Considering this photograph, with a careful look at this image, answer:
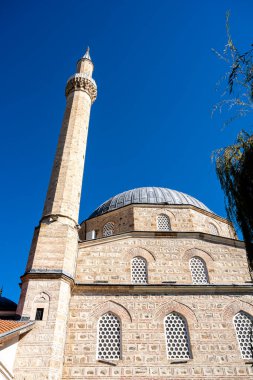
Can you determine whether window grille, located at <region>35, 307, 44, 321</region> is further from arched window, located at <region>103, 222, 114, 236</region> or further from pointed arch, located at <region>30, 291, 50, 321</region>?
arched window, located at <region>103, 222, 114, 236</region>

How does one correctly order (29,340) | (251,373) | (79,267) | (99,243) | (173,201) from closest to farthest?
(29,340), (251,373), (79,267), (99,243), (173,201)

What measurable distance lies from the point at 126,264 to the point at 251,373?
12.2 feet

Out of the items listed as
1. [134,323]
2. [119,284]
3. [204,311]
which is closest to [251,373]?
[204,311]

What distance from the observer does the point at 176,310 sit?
25.0 ft

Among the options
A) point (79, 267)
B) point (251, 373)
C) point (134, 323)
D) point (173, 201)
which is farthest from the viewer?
point (173, 201)

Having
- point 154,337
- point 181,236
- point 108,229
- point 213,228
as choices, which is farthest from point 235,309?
point 108,229

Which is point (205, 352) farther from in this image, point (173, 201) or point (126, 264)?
point (173, 201)

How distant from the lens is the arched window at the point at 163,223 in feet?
37.9

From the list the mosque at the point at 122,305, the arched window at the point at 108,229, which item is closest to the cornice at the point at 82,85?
the mosque at the point at 122,305

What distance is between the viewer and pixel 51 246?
7.93 metres

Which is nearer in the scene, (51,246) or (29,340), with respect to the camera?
(29,340)

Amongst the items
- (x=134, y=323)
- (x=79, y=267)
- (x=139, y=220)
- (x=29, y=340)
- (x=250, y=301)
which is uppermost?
(x=139, y=220)

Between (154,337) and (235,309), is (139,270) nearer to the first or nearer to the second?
(154,337)

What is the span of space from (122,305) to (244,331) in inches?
113
